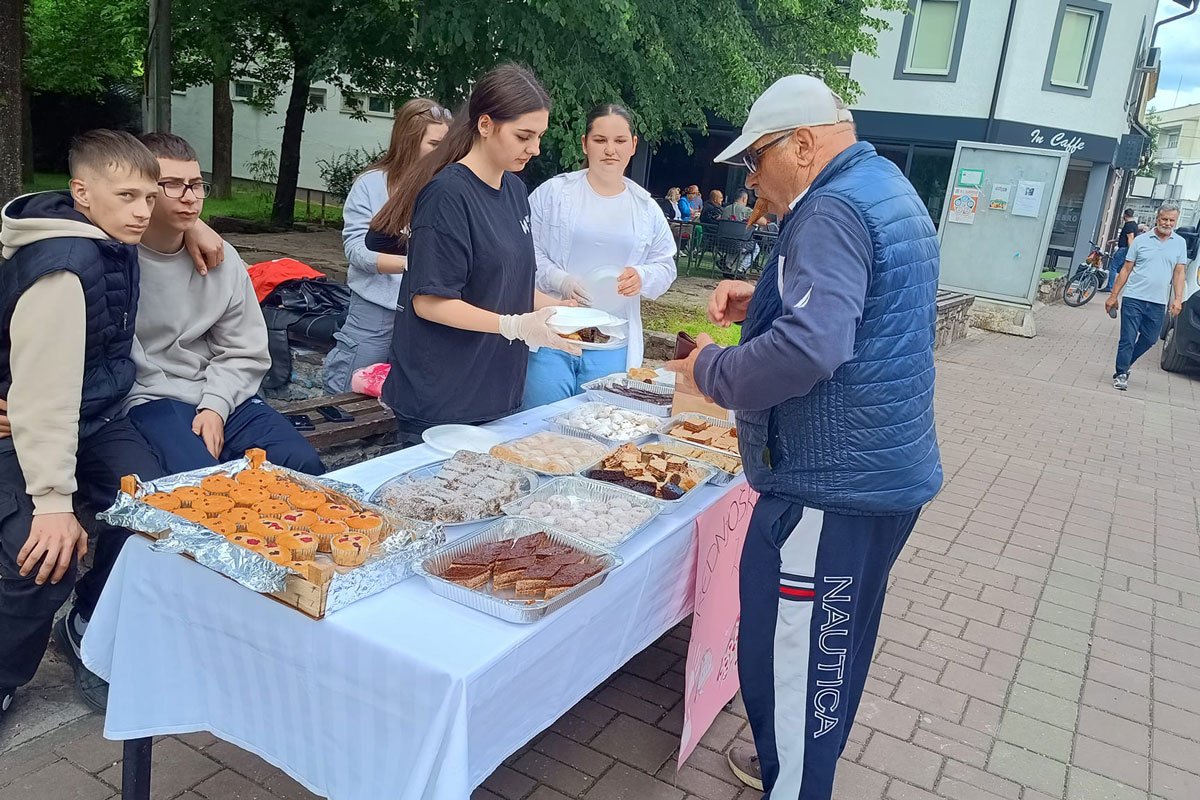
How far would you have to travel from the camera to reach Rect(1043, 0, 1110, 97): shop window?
18062 millimetres

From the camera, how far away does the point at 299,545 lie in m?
1.79

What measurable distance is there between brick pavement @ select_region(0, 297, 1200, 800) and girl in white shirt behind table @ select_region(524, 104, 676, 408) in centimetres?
119

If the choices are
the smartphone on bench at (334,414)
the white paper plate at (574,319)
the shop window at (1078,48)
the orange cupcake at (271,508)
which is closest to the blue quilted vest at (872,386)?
the white paper plate at (574,319)

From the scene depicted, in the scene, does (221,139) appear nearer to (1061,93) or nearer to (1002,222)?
(1002,222)

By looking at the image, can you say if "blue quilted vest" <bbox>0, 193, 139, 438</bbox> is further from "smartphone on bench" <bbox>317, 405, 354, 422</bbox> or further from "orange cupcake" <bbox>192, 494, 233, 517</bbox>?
"smartphone on bench" <bbox>317, 405, 354, 422</bbox>

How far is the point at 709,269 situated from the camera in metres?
15.7

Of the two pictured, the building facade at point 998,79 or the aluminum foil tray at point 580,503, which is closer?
the aluminum foil tray at point 580,503

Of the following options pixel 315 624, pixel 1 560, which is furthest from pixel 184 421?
pixel 315 624

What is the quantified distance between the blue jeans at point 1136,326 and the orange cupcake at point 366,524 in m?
10.0

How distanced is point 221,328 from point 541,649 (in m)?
1.74

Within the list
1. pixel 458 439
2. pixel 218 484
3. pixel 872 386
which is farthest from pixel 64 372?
pixel 872 386

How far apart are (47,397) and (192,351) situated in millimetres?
679

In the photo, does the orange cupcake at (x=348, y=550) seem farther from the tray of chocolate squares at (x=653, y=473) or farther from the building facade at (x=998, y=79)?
the building facade at (x=998, y=79)

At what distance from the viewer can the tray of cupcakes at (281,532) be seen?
1.70m
